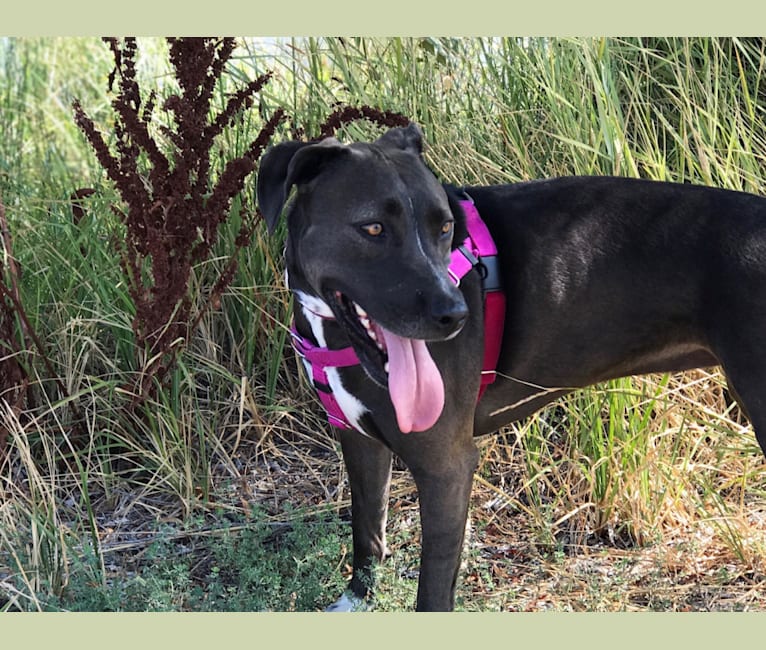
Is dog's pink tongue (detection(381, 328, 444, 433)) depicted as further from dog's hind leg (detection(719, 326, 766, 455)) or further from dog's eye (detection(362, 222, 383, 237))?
dog's hind leg (detection(719, 326, 766, 455))

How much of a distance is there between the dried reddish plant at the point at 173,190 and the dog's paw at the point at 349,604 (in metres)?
1.11

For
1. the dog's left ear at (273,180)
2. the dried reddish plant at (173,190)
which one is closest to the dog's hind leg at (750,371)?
the dog's left ear at (273,180)

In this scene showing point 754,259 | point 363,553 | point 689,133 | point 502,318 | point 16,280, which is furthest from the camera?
point 689,133

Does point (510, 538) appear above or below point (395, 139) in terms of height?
below

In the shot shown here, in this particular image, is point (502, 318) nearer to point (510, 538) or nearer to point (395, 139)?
point (395, 139)

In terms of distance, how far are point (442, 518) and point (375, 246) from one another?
2.84ft

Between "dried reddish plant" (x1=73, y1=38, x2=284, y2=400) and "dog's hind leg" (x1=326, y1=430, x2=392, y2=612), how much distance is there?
0.87 m

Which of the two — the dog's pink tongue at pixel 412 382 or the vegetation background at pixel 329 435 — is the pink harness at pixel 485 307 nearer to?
the dog's pink tongue at pixel 412 382

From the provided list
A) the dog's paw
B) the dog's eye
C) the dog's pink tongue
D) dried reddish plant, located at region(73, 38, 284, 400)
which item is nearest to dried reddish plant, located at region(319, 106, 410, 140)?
dried reddish plant, located at region(73, 38, 284, 400)

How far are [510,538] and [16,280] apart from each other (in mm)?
2160

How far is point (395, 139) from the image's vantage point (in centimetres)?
330

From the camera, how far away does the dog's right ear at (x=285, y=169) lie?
9.84ft

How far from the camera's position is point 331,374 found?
320cm

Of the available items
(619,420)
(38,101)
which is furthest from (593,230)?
(38,101)
